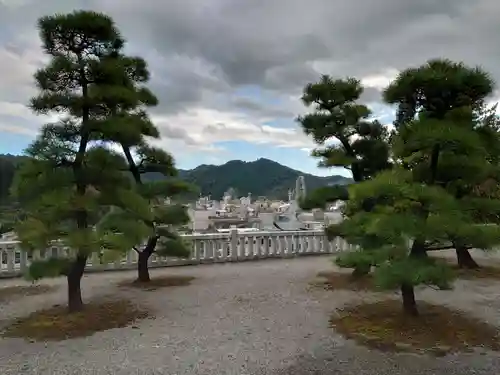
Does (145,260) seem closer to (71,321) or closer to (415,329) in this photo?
(71,321)

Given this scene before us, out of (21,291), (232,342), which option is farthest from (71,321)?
(21,291)

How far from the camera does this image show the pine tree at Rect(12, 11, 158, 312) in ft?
12.4

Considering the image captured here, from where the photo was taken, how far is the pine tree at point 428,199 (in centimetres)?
336

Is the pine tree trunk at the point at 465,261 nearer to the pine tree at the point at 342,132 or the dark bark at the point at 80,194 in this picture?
the pine tree at the point at 342,132

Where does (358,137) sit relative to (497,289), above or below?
above

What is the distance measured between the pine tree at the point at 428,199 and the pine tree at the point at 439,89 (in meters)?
0.01

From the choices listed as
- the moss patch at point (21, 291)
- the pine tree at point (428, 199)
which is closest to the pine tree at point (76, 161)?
the moss patch at point (21, 291)

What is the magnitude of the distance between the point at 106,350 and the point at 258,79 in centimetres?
705

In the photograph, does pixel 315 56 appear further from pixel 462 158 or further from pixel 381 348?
pixel 381 348

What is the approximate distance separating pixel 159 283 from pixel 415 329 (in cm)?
375

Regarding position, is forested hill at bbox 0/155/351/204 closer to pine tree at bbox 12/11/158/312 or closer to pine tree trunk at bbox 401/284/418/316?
pine tree at bbox 12/11/158/312

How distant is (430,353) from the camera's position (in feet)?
10.2

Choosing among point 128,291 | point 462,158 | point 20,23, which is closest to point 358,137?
point 462,158

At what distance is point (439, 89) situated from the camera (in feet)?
11.6
